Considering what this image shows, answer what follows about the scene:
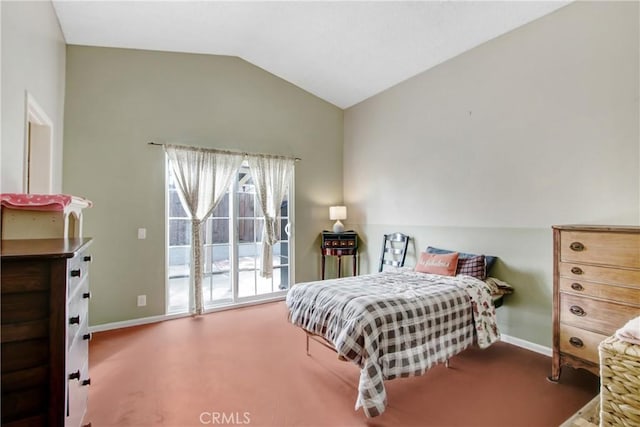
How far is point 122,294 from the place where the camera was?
11.5 ft

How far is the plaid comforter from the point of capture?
1.96m

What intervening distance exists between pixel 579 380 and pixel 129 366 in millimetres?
3631

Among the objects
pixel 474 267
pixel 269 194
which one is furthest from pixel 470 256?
pixel 269 194

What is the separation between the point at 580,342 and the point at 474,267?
1.01 meters

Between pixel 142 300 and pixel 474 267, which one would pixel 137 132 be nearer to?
pixel 142 300

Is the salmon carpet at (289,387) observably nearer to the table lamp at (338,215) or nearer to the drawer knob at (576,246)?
the drawer knob at (576,246)

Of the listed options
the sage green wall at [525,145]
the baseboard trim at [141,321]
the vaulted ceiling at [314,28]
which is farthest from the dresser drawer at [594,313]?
the baseboard trim at [141,321]

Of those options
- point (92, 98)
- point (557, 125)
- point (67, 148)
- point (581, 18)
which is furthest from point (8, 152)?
point (581, 18)

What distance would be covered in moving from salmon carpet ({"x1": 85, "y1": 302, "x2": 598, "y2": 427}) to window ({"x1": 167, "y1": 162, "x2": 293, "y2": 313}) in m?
0.94

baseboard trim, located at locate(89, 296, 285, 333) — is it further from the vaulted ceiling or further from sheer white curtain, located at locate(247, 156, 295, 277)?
the vaulted ceiling

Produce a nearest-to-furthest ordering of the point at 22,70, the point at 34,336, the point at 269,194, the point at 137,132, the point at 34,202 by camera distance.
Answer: the point at 34,336, the point at 34,202, the point at 22,70, the point at 137,132, the point at 269,194

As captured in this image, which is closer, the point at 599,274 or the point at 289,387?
the point at 599,274

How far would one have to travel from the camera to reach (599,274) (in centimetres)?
205

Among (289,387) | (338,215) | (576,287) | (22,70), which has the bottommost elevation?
(289,387)
